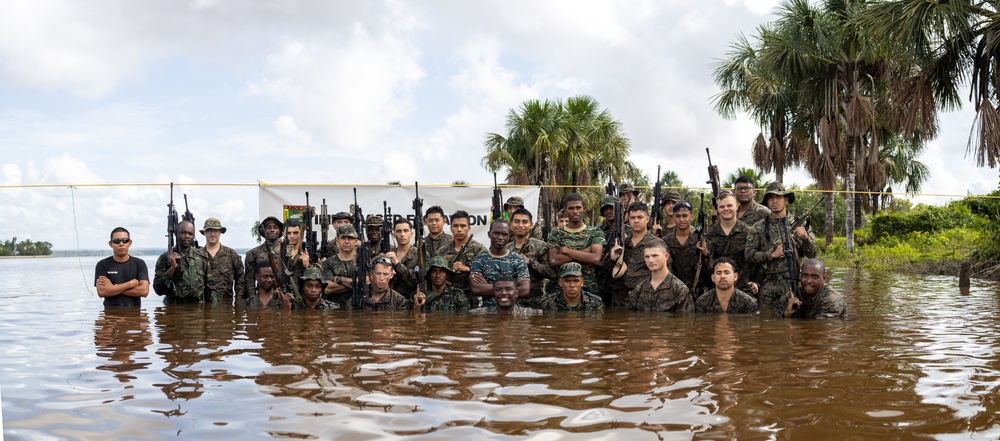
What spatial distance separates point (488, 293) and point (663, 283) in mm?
1929

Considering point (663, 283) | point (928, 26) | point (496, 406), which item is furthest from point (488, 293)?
point (928, 26)

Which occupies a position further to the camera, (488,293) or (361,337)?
(488,293)

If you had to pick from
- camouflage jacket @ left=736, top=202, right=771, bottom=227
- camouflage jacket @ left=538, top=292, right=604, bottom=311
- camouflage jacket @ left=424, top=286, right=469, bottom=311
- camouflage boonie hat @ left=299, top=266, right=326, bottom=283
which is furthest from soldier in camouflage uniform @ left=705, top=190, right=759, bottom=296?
camouflage boonie hat @ left=299, top=266, right=326, bottom=283

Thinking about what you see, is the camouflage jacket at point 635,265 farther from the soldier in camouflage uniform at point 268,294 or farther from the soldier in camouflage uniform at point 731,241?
the soldier in camouflage uniform at point 268,294

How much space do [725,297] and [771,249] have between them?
0.83m

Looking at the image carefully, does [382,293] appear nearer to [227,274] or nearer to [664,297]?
[227,274]

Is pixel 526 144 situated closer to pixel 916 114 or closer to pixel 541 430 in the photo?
pixel 916 114

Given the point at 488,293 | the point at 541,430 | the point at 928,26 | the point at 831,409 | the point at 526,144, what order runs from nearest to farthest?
the point at 541,430 → the point at 831,409 → the point at 488,293 → the point at 928,26 → the point at 526,144

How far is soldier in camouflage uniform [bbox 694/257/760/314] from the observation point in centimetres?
842

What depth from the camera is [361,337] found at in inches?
263

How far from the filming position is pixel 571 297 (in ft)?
29.3

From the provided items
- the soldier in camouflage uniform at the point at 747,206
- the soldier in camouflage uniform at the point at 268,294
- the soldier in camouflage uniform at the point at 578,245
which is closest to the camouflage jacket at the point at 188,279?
the soldier in camouflage uniform at the point at 268,294

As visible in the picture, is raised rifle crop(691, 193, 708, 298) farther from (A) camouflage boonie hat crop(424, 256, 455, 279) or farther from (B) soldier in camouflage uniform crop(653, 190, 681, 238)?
(A) camouflage boonie hat crop(424, 256, 455, 279)

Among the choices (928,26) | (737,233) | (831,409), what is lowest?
(831,409)
